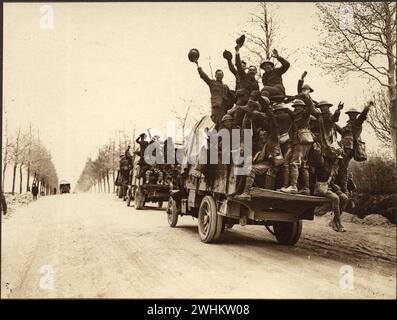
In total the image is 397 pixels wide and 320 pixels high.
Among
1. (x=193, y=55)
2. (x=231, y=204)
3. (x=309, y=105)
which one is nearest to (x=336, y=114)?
(x=309, y=105)

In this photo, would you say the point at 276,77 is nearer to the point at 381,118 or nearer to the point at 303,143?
the point at 303,143

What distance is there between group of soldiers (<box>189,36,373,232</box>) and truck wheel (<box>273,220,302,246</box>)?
147 cm

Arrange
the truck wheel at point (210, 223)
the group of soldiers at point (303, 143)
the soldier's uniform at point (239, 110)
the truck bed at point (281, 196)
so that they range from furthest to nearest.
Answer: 1. the truck wheel at point (210, 223)
2. the soldier's uniform at point (239, 110)
3. the group of soldiers at point (303, 143)
4. the truck bed at point (281, 196)

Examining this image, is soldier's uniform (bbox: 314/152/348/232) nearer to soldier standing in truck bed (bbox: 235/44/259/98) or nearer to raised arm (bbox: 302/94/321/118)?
raised arm (bbox: 302/94/321/118)

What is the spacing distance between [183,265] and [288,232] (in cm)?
305

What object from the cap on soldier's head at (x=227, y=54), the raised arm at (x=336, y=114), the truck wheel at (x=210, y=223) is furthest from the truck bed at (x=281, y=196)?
the cap on soldier's head at (x=227, y=54)

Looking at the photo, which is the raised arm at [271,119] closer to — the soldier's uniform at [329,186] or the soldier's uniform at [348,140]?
the soldier's uniform at [329,186]

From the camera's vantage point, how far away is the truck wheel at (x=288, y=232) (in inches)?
310

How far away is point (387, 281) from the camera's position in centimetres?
529

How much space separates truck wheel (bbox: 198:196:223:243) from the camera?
7.63 m

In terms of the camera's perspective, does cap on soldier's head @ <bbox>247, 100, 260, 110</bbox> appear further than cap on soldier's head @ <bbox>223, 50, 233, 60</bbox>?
No

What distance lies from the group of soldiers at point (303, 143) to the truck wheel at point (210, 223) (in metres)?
1.45

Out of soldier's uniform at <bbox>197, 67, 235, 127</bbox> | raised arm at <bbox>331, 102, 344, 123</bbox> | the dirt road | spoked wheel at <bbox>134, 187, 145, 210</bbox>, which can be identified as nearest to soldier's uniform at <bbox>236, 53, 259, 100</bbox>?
soldier's uniform at <bbox>197, 67, 235, 127</bbox>

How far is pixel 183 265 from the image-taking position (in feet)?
19.5
